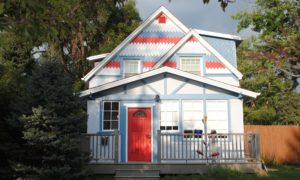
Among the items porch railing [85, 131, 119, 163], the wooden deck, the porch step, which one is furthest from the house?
the porch step

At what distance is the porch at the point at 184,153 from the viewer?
1411cm

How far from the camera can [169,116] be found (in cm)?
1661

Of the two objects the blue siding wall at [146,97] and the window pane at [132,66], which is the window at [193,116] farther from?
the window pane at [132,66]

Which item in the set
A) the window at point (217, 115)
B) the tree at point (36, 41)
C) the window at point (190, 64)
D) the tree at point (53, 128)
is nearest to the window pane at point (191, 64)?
the window at point (190, 64)

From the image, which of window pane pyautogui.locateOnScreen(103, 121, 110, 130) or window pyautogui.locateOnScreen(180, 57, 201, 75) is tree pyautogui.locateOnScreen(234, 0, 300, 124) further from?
window pane pyautogui.locateOnScreen(103, 121, 110, 130)

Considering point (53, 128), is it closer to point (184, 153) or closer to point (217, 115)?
point (184, 153)

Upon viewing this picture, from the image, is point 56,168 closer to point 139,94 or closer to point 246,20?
point 139,94

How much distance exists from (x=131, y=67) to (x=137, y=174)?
6858mm

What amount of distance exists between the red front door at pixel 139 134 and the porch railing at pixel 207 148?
0.98 metres

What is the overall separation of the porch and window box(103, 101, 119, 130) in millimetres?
1067

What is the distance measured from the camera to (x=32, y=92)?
12.9 metres

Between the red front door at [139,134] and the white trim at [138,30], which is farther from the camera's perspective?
the white trim at [138,30]

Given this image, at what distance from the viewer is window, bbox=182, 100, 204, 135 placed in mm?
16562

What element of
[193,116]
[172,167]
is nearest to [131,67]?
[193,116]
